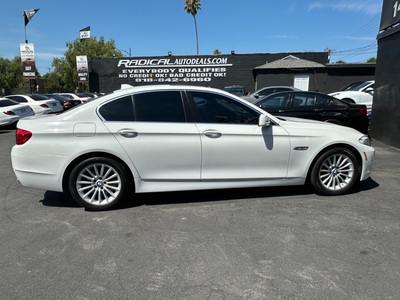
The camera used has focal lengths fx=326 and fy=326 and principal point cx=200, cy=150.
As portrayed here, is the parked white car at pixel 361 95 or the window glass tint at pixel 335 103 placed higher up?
the parked white car at pixel 361 95

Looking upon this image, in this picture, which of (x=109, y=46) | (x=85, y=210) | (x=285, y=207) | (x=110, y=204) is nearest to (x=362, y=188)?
(x=285, y=207)

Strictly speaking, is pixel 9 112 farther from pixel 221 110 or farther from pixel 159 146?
pixel 221 110

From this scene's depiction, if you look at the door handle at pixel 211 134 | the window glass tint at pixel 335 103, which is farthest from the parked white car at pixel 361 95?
the door handle at pixel 211 134

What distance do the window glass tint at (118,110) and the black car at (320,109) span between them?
506cm

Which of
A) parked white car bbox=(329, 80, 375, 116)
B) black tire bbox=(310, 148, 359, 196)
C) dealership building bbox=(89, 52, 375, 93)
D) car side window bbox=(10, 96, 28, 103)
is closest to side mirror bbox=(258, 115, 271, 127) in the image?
black tire bbox=(310, 148, 359, 196)

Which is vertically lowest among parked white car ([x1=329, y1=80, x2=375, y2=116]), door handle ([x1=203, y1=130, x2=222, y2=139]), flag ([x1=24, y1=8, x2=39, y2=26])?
door handle ([x1=203, y1=130, x2=222, y2=139])

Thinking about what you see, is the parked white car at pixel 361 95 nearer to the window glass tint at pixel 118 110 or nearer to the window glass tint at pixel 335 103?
the window glass tint at pixel 335 103

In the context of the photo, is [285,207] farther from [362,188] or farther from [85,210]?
[85,210]

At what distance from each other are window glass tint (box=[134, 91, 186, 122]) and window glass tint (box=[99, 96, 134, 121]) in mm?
92

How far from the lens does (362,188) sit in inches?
203

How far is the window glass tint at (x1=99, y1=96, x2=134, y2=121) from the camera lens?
4266 mm

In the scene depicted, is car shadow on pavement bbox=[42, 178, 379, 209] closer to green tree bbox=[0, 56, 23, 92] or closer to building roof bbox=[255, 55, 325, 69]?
building roof bbox=[255, 55, 325, 69]

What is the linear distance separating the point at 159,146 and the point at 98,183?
3.08 feet

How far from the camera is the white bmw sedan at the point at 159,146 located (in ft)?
13.7
